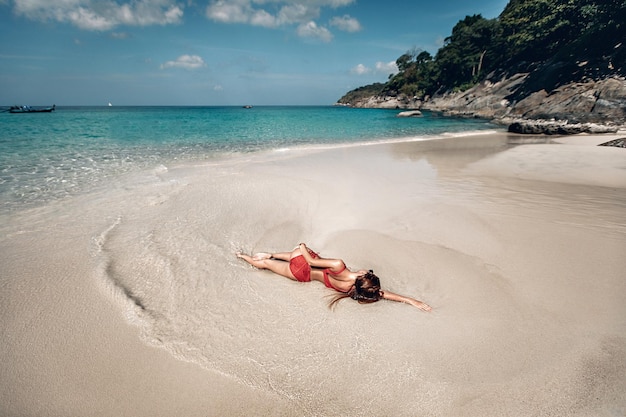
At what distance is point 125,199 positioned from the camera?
7.73 meters

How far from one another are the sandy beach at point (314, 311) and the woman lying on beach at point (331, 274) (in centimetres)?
15

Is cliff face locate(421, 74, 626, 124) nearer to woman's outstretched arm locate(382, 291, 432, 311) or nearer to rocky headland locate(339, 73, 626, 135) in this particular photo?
rocky headland locate(339, 73, 626, 135)

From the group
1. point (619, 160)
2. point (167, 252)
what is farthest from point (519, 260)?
point (619, 160)

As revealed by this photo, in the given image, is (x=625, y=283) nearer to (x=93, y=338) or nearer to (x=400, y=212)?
(x=400, y=212)

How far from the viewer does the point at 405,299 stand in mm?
3871

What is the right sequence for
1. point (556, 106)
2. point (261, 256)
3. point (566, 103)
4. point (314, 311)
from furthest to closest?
point (556, 106) → point (566, 103) → point (261, 256) → point (314, 311)

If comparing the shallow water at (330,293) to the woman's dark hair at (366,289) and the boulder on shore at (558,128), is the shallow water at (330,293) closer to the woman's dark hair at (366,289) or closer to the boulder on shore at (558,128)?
the woman's dark hair at (366,289)

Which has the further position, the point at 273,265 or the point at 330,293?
the point at 273,265

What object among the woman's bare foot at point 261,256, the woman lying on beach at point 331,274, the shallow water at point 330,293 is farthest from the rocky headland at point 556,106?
the woman's bare foot at point 261,256

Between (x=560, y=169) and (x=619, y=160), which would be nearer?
(x=560, y=169)

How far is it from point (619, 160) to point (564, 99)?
2371 cm

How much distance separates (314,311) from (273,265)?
1127 mm

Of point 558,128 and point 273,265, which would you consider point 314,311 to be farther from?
point 558,128

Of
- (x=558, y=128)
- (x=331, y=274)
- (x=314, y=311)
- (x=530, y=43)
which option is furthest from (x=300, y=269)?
(x=530, y=43)
